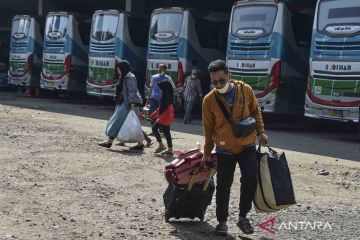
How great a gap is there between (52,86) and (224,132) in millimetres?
19053

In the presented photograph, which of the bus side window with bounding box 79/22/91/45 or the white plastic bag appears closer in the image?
the white plastic bag

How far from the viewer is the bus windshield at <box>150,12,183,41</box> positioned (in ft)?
59.7

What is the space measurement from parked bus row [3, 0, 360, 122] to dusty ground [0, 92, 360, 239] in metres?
1.85

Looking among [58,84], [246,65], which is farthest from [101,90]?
[246,65]

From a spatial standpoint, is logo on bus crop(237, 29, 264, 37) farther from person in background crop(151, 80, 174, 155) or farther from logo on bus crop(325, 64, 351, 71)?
person in background crop(151, 80, 174, 155)

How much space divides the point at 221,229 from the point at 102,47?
16.1 meters

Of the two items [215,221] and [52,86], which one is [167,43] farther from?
[215,221]

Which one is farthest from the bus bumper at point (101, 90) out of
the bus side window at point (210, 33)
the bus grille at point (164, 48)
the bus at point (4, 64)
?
the bus at point (4, 64)

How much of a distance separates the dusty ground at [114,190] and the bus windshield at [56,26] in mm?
10830

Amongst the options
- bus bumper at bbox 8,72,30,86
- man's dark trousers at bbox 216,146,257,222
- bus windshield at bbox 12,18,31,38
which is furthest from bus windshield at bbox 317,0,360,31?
bus windshield at bbox 12,18,31,38

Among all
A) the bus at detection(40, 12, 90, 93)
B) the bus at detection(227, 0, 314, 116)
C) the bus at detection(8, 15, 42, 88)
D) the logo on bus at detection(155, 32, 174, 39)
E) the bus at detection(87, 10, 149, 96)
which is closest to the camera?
the bus at detection(227, 0, 314, 116)

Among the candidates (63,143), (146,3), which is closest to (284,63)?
(63,143)

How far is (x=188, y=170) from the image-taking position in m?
5.75

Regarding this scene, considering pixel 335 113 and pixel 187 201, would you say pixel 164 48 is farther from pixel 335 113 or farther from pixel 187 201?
pixel 187 201
